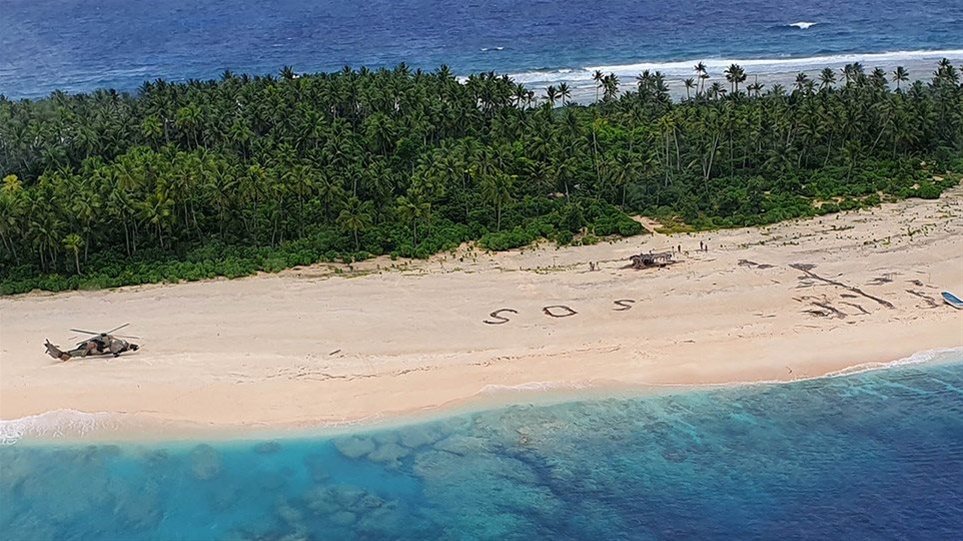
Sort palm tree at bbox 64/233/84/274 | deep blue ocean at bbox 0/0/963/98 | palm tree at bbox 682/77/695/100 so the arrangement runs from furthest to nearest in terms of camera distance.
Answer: deep blue ocean at bbox 0/0/963/98 < palm tree at bbox 682/77/695/100 < palm tree at bbox 64/233/84/274

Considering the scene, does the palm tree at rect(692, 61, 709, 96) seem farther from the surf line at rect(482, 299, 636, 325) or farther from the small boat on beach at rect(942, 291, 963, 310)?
the surf line at rect(482, 299, 636, 325)

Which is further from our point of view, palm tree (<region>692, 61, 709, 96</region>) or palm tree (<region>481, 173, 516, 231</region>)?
palm tree (<region>692, 61, 709, 96</region>)

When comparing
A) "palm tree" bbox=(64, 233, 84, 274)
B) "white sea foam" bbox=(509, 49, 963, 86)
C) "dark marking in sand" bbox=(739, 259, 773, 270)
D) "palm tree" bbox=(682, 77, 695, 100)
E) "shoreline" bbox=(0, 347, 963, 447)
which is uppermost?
"white sea foam" bbox=(509, 49, 963, 86)

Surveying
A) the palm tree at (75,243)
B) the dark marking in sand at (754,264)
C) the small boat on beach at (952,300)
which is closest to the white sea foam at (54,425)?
the palm tree at (75,243)

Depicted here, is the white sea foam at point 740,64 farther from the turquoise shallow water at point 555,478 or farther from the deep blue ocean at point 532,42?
the turquoise shallow water at point 555,478

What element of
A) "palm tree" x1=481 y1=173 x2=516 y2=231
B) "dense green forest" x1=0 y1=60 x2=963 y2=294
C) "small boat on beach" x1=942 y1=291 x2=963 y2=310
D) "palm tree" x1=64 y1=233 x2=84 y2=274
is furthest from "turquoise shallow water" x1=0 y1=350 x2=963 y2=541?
"palm tree" x1=481 y1=173 x2=516 y2=231

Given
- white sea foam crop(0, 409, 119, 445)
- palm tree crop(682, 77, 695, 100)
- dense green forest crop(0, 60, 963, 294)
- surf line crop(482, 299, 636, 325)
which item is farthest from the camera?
palm tree crop(682, 77, 695, 100)
